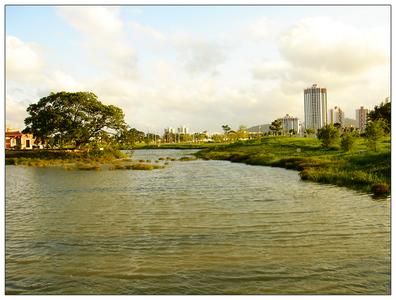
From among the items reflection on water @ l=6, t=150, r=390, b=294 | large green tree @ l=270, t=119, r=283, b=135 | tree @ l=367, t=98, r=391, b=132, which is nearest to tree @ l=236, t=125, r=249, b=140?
large green tree @ l=270, t=119, r=283, b=135

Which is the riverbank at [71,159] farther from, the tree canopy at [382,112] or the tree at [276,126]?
the tree at [276,126]

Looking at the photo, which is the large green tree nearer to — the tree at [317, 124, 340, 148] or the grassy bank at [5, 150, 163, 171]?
the tree at [317, 124, 340, 148]

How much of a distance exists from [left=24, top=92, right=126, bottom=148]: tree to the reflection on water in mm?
39545

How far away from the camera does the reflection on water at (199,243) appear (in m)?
11.6

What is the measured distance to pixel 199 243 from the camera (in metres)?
15.5

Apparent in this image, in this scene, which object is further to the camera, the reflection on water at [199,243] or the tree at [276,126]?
the tree at [276,126]

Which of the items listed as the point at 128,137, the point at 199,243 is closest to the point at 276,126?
the point at 128,137

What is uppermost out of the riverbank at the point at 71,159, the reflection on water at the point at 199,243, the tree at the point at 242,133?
the tree at the point at 242,133

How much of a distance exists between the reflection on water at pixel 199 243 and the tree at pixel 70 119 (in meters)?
39.5

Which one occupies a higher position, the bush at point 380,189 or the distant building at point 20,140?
the distant building at point 20,140

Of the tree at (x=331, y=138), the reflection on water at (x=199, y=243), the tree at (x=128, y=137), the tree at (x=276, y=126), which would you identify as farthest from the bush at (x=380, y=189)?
the tree at (x=276, y=126)

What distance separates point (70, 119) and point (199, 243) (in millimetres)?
55376

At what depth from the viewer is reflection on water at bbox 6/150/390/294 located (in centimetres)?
1165

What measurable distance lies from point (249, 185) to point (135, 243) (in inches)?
720
